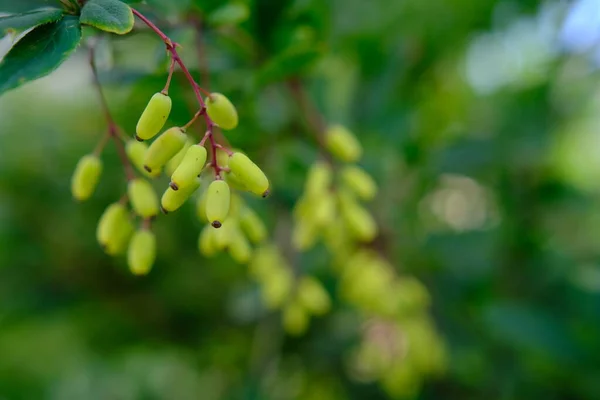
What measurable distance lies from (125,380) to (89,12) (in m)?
1.09

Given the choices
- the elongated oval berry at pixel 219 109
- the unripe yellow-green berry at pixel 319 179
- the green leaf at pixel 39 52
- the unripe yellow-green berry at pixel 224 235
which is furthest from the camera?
the unripe yellow-green berry at pixel 319 179

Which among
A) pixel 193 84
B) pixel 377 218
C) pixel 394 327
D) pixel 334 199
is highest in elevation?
pixel 193 84

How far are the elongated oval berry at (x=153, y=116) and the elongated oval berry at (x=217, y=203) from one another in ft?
0.30

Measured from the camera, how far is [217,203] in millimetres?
645

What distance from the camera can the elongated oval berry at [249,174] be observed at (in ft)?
2.11

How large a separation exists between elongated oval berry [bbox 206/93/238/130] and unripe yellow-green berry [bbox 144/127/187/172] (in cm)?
4

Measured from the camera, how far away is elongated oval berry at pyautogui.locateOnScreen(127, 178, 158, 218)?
758 mm

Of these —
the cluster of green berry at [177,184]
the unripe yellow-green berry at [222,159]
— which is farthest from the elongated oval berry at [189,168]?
the unripe yellow-green berry at [222,159]

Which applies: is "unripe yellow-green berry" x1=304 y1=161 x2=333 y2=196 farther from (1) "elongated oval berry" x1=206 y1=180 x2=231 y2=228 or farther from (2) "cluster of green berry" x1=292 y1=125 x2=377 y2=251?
(1) "elongated oval berry" x1=206 y1=180 x2=231 y2=228

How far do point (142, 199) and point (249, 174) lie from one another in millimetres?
193

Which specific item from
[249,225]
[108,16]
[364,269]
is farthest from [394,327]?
[108,16]

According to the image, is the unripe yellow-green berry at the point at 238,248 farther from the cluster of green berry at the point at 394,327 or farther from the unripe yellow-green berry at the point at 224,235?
the cluster of green berry at the point at 394,327

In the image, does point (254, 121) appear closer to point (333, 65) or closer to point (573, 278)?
point (333, 65)

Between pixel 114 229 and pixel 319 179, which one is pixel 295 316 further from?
pixel 114 229
